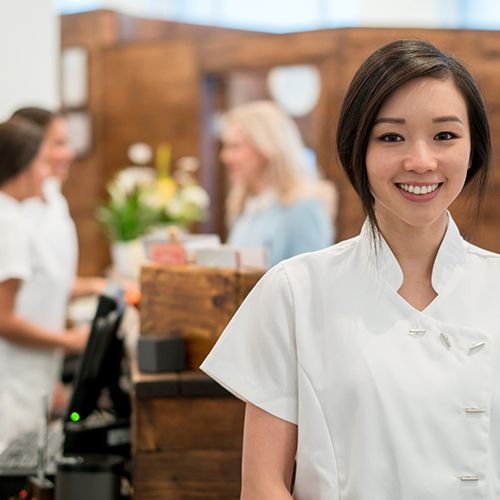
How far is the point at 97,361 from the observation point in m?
2.54

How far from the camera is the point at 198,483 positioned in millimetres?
2363

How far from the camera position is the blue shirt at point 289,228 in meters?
3.54

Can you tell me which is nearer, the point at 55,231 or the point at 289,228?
the point at 55,231

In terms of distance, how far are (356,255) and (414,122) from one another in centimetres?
23

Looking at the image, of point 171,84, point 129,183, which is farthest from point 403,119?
point 171,84

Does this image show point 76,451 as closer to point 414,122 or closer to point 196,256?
point 196,256

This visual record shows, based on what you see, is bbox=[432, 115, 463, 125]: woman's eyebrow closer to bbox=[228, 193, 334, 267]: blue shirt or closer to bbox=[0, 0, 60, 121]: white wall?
bbox=[228, 193, 334, 267]: blue shirt

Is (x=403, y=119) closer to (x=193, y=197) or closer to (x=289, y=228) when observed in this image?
(x=289, y=228)

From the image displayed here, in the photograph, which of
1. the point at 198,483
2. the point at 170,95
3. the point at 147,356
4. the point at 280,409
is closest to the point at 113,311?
the point at 147,356

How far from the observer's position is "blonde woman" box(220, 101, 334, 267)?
3559 mm

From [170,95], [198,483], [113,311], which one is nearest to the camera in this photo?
[198,483]

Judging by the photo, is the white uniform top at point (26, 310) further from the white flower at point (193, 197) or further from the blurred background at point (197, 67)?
the white flower at point (193, 197)

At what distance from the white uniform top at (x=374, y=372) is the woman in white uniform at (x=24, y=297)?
1.69 meters

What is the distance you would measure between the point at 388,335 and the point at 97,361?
50.3 inches
